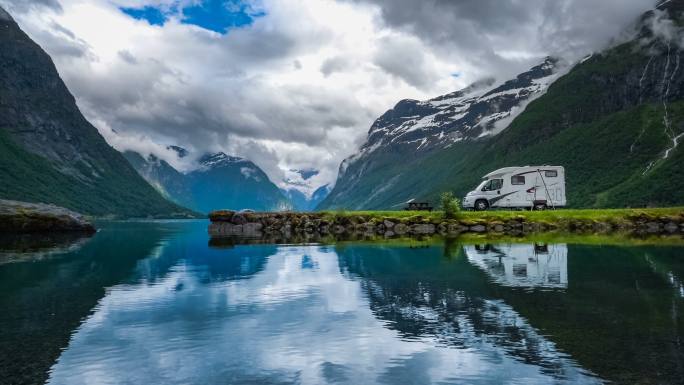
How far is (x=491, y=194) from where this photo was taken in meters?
63.0

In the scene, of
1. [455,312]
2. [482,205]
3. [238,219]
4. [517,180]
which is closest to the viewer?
[455,312]

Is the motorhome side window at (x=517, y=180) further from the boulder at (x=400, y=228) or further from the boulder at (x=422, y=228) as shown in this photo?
the boulder at (x=400, y=228)

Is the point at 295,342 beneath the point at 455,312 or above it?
beneath

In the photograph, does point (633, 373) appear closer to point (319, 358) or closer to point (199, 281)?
point (319, 358)

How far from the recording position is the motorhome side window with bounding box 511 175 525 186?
6150cm

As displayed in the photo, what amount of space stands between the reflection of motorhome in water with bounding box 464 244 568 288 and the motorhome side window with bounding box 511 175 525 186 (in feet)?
86.0

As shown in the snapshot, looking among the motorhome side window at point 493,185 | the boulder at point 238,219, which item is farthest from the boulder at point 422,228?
the boulder at point 238,219

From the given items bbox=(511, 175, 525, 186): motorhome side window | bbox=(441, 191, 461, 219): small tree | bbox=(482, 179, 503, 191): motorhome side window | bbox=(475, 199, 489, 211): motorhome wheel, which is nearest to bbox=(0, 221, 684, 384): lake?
bbox=(441, 191, 461, 219): small tree

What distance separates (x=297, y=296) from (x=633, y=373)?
1152cm

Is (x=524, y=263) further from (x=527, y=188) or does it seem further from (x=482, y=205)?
(x=482, y=205)

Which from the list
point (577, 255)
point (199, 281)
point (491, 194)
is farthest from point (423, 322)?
point (491, 194)

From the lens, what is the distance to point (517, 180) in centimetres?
6153

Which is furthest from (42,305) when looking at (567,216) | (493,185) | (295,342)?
(567,216)

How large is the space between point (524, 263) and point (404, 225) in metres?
35.4
